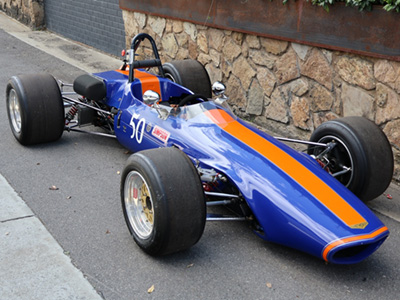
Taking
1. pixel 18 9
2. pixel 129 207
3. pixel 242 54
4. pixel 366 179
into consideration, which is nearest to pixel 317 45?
pixel 242 54

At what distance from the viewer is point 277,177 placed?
4266 millimetres

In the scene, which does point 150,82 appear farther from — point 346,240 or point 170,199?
point 346,240

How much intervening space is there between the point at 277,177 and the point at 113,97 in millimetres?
2755

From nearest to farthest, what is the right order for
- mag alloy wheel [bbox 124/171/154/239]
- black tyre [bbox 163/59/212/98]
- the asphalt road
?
the asphalt road, mag alloy wheel [bbox 124/171/154/239], black tyre [bbox 163/59/212/98]

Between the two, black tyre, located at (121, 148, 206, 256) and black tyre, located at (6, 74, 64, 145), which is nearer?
black tyre, located at (121, 148, 206, 256)

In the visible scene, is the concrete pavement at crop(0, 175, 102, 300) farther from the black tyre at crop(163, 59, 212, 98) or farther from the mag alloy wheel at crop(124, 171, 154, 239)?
the black tyre at crop(163, 59, 212, 98)

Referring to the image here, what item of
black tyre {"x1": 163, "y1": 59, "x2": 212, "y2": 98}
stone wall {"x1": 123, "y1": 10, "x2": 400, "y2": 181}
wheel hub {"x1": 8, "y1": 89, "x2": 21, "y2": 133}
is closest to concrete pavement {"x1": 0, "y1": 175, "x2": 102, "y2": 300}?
wheel hub {"x1": 8, "y1": 89, "x2": 21, "y2": 133}

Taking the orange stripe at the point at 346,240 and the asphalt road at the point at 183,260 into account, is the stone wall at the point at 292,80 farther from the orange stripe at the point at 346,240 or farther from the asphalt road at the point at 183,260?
the orange stripe at the point at 346,240

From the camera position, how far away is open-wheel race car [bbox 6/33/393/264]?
12.8ft

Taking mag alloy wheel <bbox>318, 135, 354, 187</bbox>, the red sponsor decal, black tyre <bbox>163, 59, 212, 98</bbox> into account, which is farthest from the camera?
black tyre <bbox>163, 59, 212, 98</bbox>

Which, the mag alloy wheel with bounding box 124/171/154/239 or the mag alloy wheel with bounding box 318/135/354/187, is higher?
the mag alloy wheel with bounding box 318/135/354/187

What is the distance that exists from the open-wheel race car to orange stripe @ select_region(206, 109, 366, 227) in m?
0.01

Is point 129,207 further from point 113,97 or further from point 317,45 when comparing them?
point 317,45

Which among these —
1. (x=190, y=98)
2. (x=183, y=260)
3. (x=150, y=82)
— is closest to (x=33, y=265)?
(x=183, y=260)
